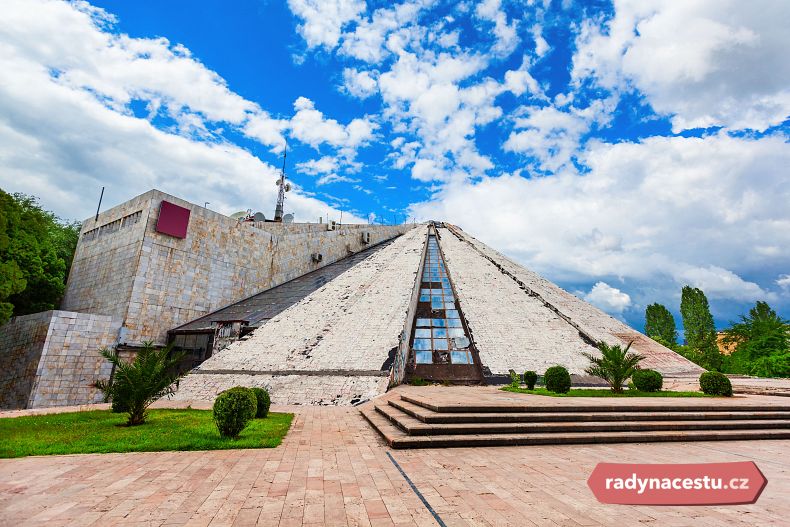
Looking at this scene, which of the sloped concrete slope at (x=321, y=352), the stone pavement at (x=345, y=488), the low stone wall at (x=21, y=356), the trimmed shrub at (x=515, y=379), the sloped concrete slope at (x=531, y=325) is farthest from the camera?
the sloped concrete slope at (x=531, y=325)

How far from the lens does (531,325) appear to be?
61.9 feet

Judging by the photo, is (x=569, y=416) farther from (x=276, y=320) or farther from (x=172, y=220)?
(x=172, y=220)

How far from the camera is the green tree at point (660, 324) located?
42.1 meters

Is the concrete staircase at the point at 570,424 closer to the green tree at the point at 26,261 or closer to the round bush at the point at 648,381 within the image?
the round bush at the point at 648,381

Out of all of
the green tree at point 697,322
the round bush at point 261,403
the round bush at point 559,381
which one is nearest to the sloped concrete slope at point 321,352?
the round bush at point 261,403

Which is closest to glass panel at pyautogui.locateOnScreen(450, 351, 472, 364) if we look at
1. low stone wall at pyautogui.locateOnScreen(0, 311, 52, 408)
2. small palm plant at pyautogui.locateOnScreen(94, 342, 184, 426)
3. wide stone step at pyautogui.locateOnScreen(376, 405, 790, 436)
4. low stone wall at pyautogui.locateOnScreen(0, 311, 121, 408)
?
wide stone step at pyautogui.locateOnScreen(376, 405, 790, 436)

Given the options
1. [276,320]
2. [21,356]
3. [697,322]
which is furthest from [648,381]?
[697,322]

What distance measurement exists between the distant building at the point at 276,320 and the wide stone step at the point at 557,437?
18.8 feet

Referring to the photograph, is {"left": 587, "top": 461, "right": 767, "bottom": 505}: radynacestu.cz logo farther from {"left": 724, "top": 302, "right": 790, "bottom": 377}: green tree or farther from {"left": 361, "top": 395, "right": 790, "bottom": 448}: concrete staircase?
{"left": 724, "top": 302, "right": 790, "bottom": 377}: green tree

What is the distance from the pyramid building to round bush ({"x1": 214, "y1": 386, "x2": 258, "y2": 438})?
553 cm

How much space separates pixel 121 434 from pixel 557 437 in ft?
27.3

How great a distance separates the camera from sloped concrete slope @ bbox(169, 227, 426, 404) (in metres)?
13.0

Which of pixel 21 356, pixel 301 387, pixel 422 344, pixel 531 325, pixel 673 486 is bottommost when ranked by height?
pixel 21 356

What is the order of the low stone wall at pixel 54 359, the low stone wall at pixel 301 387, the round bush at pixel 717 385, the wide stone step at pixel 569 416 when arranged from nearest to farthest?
the wide stone step at pixel 569 416, the round bush at pixel 717 385, the low stone wall at pixel 301 387, the low stone wall at pixel 54 359
